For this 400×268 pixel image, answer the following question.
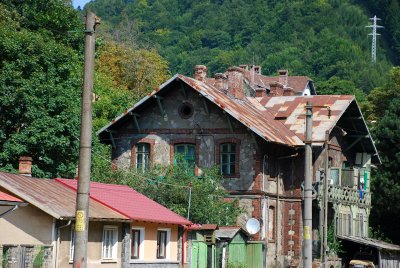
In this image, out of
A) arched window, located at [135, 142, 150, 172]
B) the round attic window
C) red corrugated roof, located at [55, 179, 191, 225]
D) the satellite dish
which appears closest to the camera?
red corrugated roof, located at [55, 179, 191, 225]

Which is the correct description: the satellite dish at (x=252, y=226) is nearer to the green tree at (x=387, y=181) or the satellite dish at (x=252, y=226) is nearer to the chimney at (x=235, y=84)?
the chimney at (x=235, y=84)

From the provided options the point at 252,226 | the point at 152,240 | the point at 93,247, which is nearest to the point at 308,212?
the point at 152,240

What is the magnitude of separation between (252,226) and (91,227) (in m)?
14.9

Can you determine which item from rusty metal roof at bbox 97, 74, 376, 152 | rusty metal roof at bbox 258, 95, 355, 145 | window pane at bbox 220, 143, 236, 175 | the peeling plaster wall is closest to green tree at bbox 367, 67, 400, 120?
rusty metal roof at bbox 258, 95, 355, 145

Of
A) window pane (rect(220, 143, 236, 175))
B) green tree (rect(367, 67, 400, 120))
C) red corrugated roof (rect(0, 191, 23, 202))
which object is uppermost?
green tree (rect(367, 67, 400, 120))

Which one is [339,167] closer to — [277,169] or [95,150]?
[277,169]

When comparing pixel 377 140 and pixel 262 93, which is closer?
pixel 262 93

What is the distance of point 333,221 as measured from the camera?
188ft

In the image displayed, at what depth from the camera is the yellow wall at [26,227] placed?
31.4 meters

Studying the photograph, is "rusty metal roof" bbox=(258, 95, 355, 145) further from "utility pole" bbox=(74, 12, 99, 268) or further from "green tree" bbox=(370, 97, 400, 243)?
"utility pole" bbox=(74, 12, 99, 268)

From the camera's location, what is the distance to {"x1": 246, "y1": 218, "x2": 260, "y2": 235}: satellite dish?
4834 centimetres

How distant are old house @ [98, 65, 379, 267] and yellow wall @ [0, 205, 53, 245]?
18.8m

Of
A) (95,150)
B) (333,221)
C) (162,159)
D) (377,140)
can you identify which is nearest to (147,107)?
(162,159)

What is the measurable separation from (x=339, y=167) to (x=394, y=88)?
4685 cm
